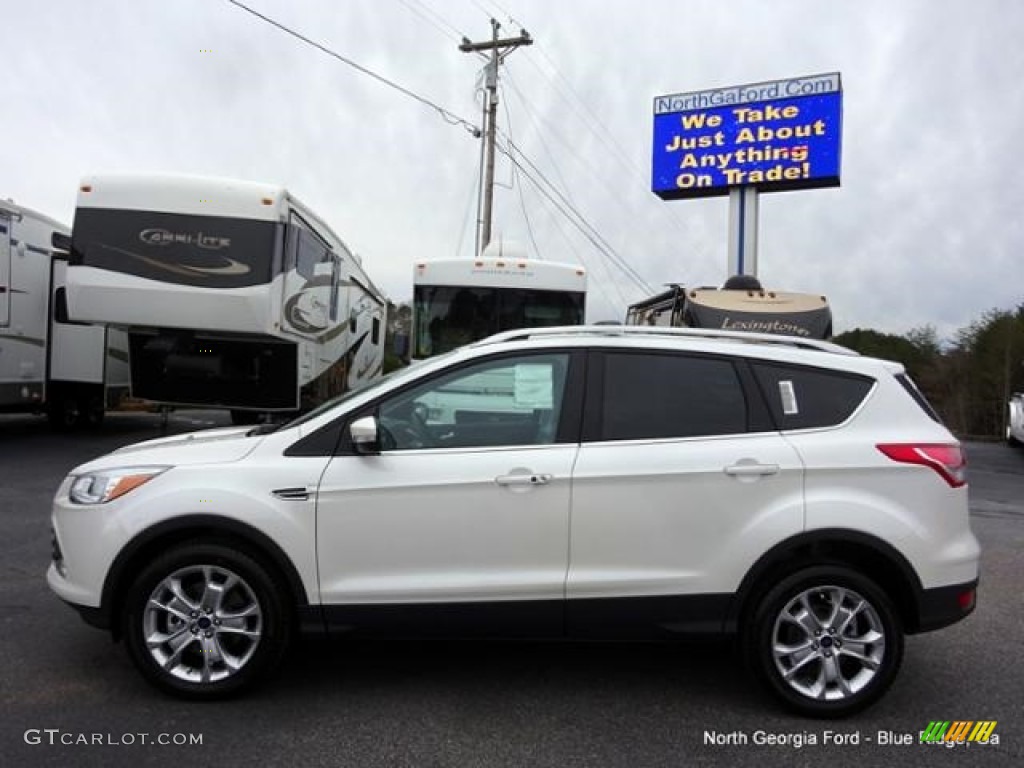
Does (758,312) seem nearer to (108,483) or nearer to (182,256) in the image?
(182,256)

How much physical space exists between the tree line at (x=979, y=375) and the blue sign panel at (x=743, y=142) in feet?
34.4

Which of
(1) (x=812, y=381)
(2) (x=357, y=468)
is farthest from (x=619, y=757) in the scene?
(1) (x=812, y=381)

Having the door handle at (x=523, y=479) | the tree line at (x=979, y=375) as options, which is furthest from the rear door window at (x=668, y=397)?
the tree line at (x=979, y=375)

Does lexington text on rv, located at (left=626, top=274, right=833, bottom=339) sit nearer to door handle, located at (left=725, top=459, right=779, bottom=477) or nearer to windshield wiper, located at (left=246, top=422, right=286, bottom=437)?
door handle, located at (left=725, top=459, right=779, bottom=477)

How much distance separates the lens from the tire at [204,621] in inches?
142

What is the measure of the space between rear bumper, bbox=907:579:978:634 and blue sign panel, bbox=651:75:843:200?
17.9 m

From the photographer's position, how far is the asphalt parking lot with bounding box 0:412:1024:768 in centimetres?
323

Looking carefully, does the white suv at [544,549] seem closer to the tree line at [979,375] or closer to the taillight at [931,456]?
the taillight at [931,456]

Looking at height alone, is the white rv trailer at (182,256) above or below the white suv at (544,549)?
above

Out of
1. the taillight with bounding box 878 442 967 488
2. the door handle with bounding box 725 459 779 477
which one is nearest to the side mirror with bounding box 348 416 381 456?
the door handle with bounding box 725 459 779 477

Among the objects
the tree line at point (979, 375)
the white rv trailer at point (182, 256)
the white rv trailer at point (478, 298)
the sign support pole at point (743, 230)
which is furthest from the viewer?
the tree line at point (979, 375)

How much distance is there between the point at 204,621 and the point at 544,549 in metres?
1.57

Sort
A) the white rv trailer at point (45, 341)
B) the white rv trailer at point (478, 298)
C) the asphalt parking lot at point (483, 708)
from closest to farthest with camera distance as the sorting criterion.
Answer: the asphalt parking lot at point (483, 708), the white rv trailer at point (478, 298), the white rv trailer at point (45, 341)

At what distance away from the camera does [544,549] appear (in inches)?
142
